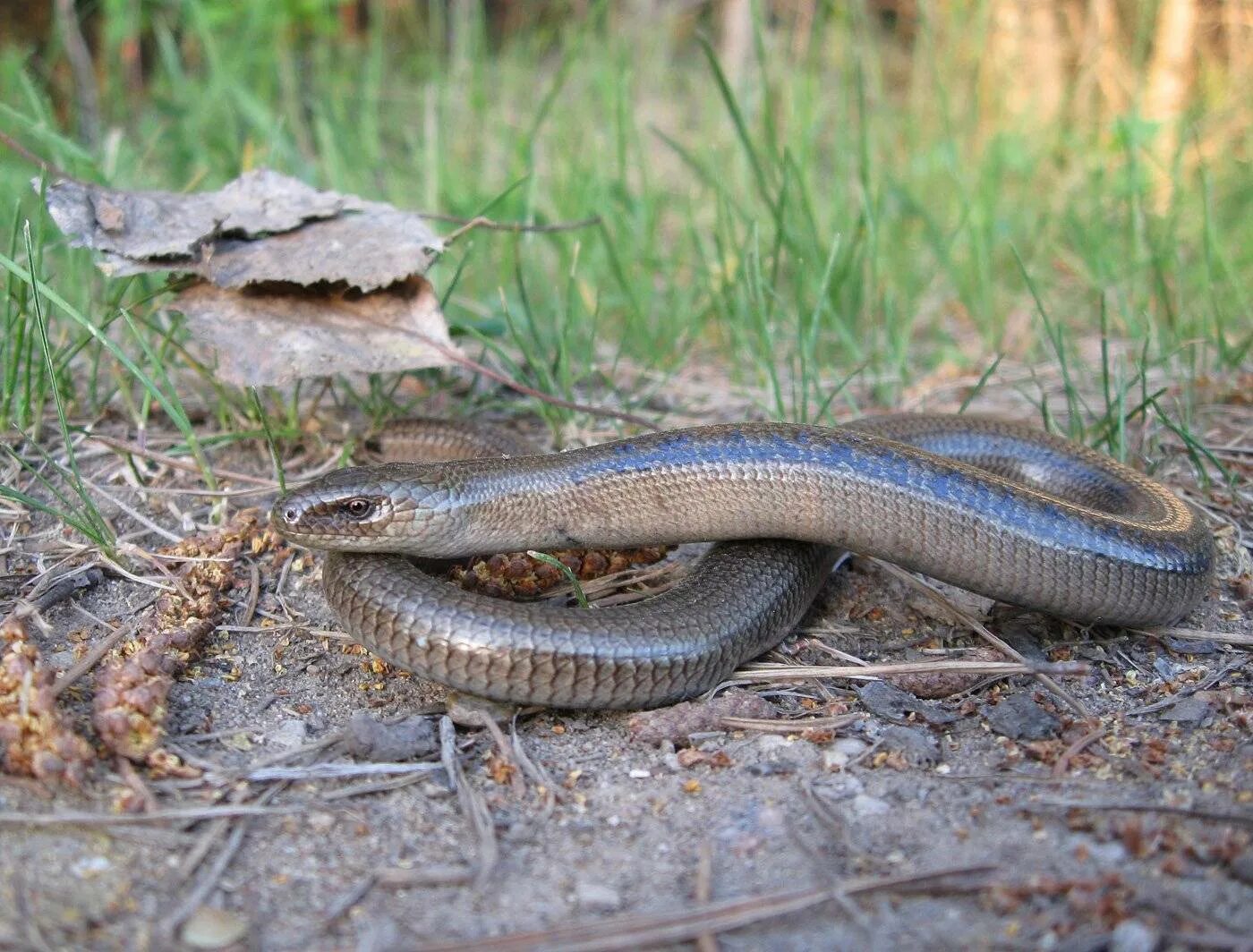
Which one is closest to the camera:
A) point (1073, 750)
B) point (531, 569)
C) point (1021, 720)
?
point (1073, 750)

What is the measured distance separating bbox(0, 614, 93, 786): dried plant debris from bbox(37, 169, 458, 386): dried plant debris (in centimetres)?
112

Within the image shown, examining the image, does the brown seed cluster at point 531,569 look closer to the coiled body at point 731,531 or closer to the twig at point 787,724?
the coiled body at point 731,531

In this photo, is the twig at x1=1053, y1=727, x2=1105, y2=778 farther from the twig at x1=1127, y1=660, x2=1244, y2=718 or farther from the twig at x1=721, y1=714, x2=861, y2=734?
the twig at x1=721, y1=714, x2=861, y2=734

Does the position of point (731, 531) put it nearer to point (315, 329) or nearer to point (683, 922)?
point (683, 922)

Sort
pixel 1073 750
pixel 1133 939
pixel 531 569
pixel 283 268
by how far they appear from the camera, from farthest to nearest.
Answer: pixel 283 268 → pixel 531 569 → pixel 1073 750 → pixel 1133 939

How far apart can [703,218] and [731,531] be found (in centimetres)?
374

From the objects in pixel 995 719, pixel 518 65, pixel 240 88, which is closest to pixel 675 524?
pixel 995 719

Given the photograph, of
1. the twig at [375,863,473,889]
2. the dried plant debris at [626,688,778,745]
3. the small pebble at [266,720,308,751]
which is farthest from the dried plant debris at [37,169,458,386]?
the twig at [375,863,473,889]

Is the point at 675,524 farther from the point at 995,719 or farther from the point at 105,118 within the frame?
the point at 105,118

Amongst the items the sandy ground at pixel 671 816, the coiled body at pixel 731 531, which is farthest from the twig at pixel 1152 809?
the coiled body at pixel 731 531

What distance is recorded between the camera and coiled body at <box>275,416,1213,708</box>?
2590 mm

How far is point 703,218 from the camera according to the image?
20.4ft

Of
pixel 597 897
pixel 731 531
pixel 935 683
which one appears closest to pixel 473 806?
pixel 597 897

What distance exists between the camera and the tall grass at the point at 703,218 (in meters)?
3.78
